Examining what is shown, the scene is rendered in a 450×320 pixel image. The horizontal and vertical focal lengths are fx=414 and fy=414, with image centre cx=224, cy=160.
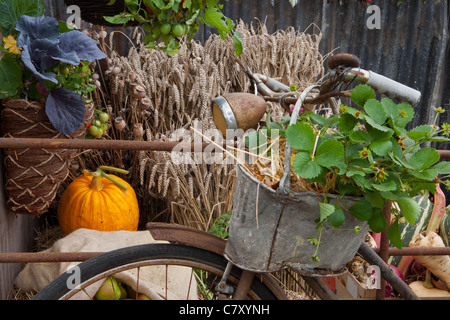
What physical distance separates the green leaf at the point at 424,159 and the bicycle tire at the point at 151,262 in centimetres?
50

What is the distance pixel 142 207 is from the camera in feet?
10.0

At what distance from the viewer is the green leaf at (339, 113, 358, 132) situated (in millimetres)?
897

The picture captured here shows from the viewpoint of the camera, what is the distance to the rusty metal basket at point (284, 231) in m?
0.88

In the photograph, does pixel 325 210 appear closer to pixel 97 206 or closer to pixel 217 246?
pixel 217 246

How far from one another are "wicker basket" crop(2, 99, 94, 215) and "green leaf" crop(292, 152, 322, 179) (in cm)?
131

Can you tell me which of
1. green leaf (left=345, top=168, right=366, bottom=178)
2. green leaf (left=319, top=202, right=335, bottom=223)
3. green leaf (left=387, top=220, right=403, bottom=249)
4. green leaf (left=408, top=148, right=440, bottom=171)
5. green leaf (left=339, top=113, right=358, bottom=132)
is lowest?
green leaf (left=387, top=220, right=403, bottom=249)

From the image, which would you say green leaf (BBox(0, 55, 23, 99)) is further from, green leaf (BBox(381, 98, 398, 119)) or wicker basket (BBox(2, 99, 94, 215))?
green leaf (BBox(381, 98, 398, 119))

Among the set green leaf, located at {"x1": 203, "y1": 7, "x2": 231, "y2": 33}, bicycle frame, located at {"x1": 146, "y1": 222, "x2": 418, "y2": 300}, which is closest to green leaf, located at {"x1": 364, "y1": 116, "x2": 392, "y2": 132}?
bicycle frame, located at {"x1": 146, "y1": 222, "x2": 418, "y2": 300}

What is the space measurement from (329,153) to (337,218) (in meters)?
0.13

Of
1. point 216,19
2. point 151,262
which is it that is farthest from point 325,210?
point 216,19

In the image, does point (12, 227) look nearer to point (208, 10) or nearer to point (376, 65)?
point (208, 10)

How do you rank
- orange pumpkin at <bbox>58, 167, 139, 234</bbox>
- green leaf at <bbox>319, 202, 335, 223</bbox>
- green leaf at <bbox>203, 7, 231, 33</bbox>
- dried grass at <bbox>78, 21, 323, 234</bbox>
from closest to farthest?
green leaf at <bbox>319, 202, 335, 223</bbox>, green leaf at <bbox>203, 7, 231, 33</bbox>, orange pumpkin at <bbox>58, 167, 139, 234</bbox>, dried grass at <bbox>78, 21, 323, 234</bbox>

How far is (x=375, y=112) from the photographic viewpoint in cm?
87

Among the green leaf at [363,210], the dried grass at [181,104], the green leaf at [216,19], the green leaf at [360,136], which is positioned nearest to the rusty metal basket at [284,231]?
the green leaf at [363,210]
